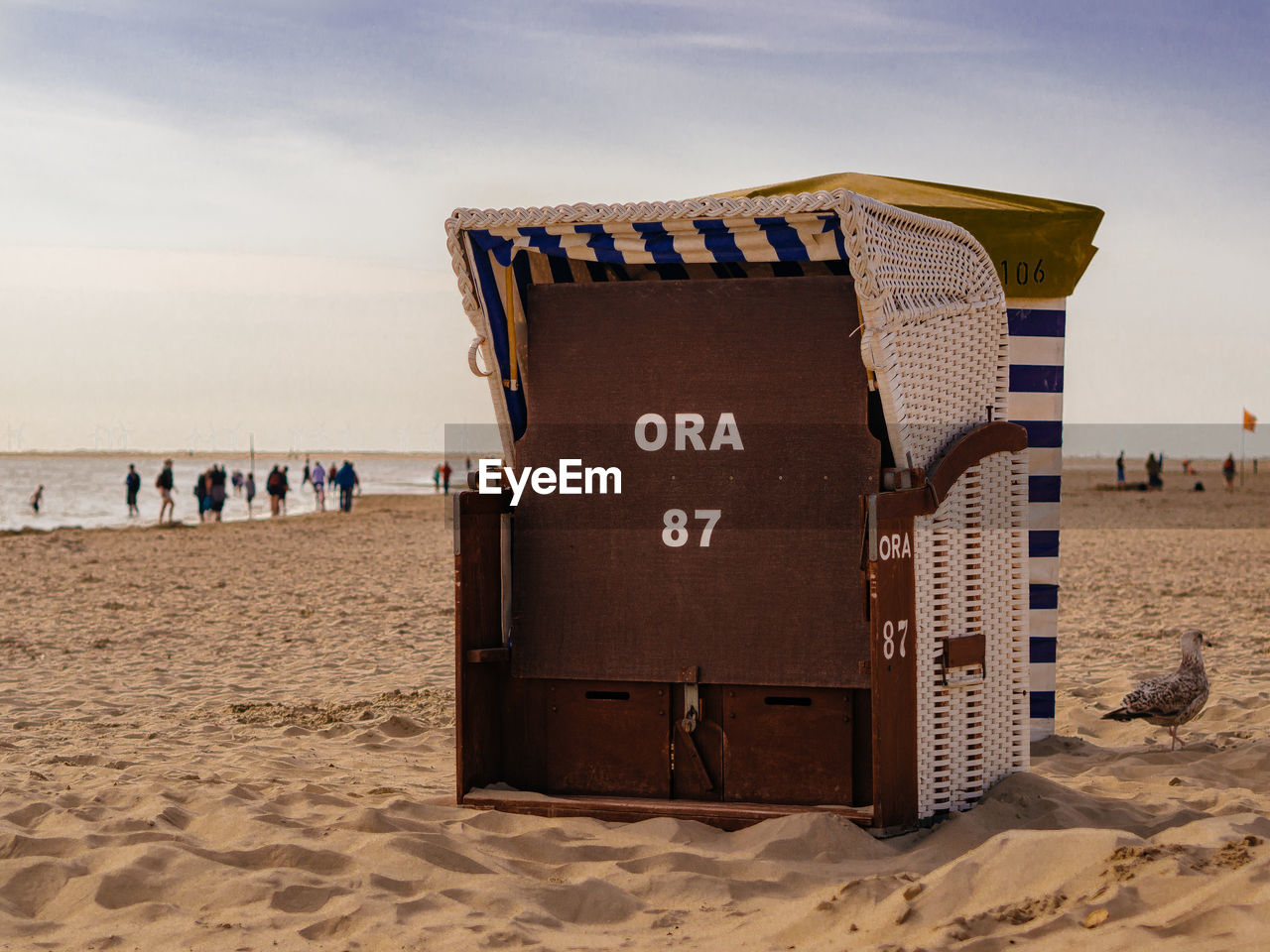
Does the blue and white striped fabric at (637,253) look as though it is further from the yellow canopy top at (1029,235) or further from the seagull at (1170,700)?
the seagull at (1170,700)

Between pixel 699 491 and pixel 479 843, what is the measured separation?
1.43m

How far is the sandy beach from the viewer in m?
3.12

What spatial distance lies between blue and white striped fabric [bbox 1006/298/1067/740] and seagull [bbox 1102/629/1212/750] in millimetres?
393

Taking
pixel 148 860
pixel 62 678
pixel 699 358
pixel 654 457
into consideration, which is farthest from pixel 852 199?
pixel 62 678

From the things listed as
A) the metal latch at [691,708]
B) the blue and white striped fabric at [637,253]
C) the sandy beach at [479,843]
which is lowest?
the sandy beach at [479,843]

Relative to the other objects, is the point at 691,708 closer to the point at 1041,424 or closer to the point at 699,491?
the point at 699,491

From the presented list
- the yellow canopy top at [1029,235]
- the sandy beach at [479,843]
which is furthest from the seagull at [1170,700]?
the yellow canopy top at [1029,235]

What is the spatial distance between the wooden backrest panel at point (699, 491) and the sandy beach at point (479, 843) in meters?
→ 0.61

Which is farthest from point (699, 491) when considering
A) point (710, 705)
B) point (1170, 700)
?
point (1170, 700)

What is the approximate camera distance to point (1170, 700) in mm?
5367

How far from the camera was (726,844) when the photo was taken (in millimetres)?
3883

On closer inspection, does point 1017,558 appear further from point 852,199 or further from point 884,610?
→ point 852,199

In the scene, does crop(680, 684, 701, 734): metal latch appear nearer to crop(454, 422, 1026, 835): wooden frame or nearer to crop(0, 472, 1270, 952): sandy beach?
crop(454, 422, 1026, 835): wooden frame

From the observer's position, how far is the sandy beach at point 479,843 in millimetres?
3121
